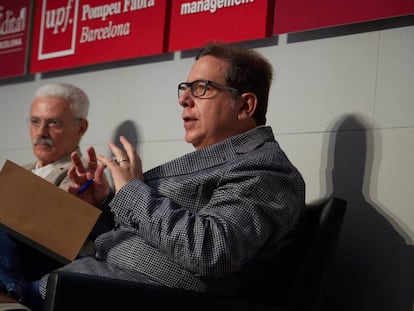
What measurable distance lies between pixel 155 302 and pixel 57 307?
0.80 ft

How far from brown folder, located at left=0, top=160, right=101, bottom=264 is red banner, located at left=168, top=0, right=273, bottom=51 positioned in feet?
3.56

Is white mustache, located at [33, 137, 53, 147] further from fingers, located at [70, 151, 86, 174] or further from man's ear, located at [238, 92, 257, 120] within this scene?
man's ear, located at [238, 92, 257, 120]

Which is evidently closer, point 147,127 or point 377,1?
point 377,1

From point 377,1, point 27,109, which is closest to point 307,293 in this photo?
point 377,1

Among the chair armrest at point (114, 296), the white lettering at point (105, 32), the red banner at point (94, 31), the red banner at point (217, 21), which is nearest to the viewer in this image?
the chair armrest at point (114, 296)

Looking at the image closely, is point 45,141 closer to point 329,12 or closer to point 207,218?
point 329,12

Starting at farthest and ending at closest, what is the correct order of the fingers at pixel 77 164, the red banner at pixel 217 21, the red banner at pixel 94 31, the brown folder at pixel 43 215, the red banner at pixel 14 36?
the red banner at pixel 14 36 → the red banner at pixel 94 31 → the red banner at pixel 217 21 → the fingers at pixel 77 164 → the brown folder at pixel 43 215

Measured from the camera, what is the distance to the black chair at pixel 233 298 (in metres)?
1.90

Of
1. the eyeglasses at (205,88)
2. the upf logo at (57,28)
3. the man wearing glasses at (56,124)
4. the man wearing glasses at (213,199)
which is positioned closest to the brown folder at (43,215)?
the man wearing glasses at (213,199)

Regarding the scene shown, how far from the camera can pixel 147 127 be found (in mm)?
3566

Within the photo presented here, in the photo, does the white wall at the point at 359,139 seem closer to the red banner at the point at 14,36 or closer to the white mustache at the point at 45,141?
the white mustache at the point at 45,141

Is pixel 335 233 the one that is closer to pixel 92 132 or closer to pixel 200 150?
pixel 200 150

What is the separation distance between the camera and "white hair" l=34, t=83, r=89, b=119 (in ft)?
12.1

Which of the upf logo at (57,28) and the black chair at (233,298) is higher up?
the upf logo at (57,28)
